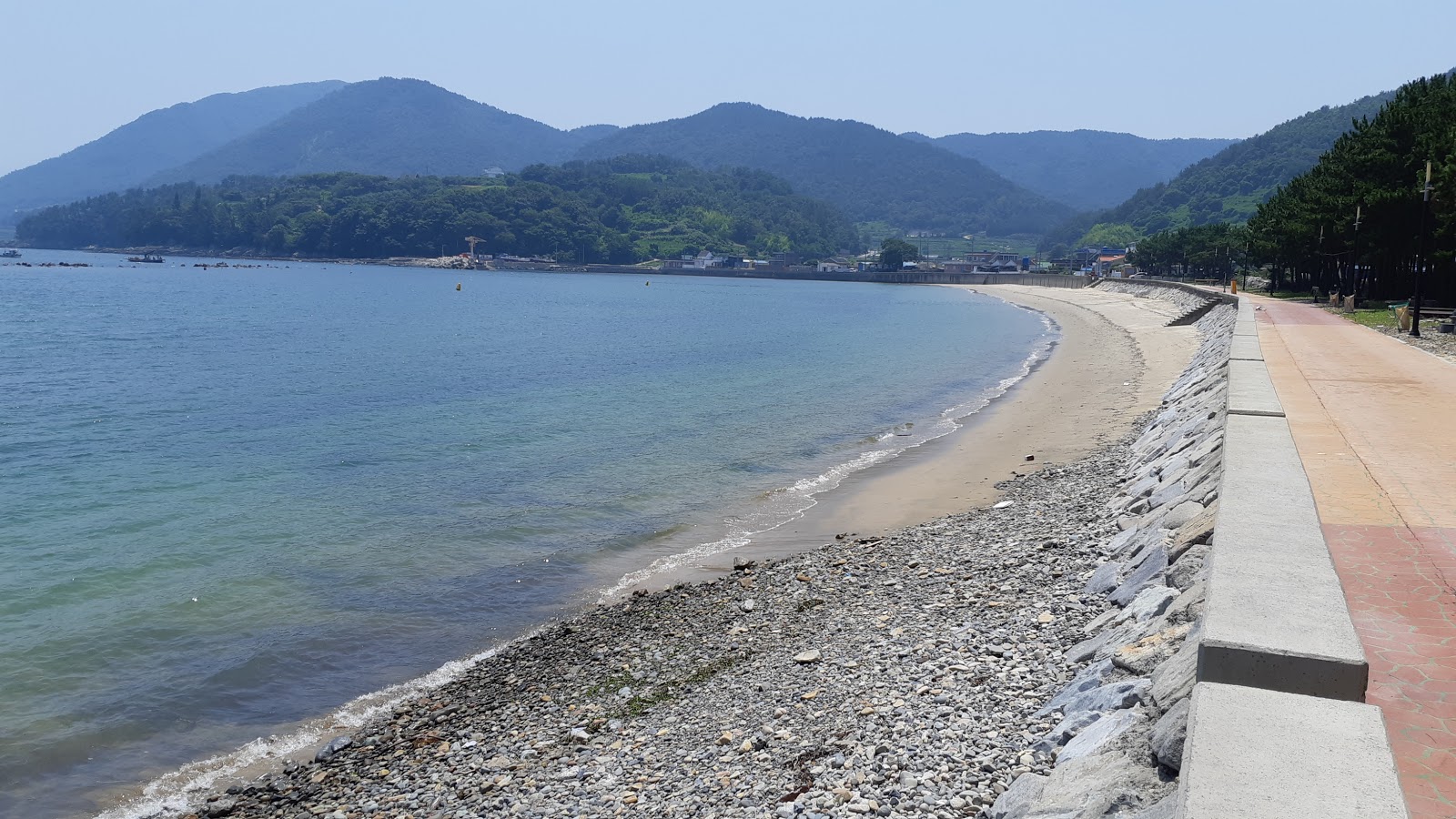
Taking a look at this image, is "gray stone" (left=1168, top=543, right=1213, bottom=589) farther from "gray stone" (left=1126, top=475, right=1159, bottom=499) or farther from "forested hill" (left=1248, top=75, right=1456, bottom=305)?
"forested hill" (left=1248, top=75, right=1456, bottom=305)

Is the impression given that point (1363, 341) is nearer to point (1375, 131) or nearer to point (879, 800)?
point (879, 800)

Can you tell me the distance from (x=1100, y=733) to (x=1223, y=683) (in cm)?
94

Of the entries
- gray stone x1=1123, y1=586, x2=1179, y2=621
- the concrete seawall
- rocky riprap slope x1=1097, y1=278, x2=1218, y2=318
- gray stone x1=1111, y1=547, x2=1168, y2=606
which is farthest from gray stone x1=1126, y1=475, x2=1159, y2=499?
rocky riprap slope x1=1097, y1=278, x2=1218, y2=318

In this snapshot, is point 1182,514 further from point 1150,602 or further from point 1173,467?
point 1173,467

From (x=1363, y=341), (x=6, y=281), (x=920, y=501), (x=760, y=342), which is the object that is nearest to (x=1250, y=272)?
(x=760, y=342)

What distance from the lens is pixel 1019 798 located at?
198 inches

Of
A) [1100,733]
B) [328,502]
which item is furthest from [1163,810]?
[328,502]

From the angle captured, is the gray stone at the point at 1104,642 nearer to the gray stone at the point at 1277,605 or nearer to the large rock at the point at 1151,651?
the large rock at the point at 1151,651

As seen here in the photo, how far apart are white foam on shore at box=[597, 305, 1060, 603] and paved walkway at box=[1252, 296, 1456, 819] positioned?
782 cm

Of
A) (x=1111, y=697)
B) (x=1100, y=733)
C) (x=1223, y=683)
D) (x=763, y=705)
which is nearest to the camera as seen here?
(x=1223, y=683)

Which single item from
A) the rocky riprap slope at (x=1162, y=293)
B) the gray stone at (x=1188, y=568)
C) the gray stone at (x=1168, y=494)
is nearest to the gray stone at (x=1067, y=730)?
the gray stone at (x=1188, y=568)

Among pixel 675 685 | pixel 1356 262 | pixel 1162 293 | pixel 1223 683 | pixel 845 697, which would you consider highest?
pixel 1356 262

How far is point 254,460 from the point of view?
22.0m

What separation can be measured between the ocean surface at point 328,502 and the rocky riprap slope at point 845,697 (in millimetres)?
1356
